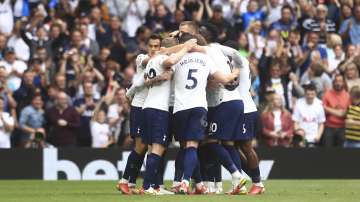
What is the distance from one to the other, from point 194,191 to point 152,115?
1.50 meters

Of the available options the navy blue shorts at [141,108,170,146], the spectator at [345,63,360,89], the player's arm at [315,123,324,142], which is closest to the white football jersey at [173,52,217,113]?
Answer: the navy blue shorts at [141,108,170,146]

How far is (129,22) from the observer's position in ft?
95.6

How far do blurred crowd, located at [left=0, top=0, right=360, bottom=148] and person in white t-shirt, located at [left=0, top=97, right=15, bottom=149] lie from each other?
0.02 meters

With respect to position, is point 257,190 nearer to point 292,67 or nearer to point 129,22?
point 292,67

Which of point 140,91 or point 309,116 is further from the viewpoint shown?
point 309,116

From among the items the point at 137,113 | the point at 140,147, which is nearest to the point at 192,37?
the point at 137,113

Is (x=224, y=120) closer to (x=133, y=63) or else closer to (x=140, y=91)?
(x=140, y=91)

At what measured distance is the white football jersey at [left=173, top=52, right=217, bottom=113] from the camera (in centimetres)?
1688

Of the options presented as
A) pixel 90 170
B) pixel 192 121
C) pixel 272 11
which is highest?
pixel 272 11

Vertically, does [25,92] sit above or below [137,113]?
below

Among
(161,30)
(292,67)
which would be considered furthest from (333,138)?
(161,30)

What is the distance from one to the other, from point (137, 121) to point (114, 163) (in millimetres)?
7794

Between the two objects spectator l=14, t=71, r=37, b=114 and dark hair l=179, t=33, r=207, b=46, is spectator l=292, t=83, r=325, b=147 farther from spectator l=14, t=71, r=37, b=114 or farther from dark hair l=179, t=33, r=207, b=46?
dark hair l=179, t=33, r=207, b=46

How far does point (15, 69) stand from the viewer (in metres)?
26.4
